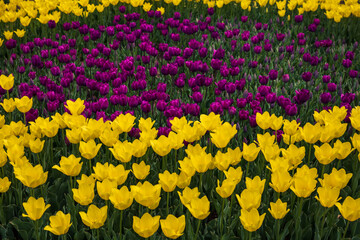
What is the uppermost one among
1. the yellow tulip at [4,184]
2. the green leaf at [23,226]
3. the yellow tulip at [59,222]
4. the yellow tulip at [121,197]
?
the yellow tulip at [121,197]

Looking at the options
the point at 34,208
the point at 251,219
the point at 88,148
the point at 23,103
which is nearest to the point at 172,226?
the point at 251,219

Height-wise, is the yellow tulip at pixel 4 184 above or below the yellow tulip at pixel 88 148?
below

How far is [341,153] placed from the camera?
2736mm

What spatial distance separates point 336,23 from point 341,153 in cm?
487

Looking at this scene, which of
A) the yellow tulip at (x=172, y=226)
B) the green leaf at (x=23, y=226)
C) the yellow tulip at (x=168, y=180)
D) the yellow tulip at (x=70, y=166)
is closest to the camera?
the yellow tulip at (x=172, y=226)

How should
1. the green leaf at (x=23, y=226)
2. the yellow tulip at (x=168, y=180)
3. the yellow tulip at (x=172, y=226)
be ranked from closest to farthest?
the yellow tulip at (x=172, y=226) < the yellow tulip at (x=168, y=180) < the green leaf at (x=23, y=226)

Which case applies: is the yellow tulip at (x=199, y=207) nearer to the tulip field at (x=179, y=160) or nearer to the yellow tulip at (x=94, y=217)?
the tulip field at (x=179, y=160)

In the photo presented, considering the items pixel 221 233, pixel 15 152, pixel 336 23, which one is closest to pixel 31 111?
pixel 15 152

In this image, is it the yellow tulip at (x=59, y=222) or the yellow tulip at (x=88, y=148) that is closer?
the yellow tulip at (x=59, y=222)

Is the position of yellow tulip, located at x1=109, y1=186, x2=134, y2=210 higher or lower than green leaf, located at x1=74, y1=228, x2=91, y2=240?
higher

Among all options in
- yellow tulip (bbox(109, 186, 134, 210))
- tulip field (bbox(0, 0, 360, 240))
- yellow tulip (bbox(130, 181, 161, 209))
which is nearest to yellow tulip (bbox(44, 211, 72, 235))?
tulip field (bbox(0, 0, 360, 240))

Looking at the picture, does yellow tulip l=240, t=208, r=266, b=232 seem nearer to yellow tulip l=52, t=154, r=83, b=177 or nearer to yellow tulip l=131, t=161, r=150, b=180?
yellow tulip l=131, t=161, r=150, b=180

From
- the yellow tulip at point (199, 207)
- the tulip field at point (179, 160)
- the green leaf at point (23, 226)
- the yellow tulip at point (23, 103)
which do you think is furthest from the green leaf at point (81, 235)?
the yellow tulip at point (23, 103)

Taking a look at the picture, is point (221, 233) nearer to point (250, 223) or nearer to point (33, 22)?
point (250, 223)
